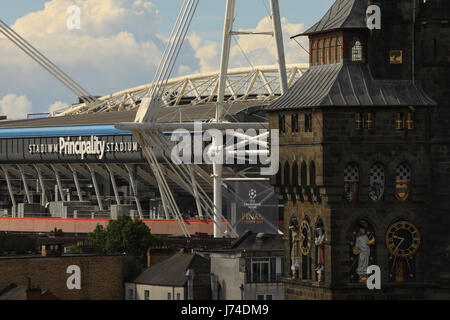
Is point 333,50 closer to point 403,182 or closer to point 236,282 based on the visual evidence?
point 403,182

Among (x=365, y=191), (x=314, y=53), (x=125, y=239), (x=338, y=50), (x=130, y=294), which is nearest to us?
(x=365, y=191)

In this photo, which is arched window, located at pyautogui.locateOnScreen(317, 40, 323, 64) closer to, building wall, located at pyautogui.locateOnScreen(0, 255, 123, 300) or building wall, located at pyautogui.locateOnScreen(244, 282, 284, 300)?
building wall, located at pyautogui.locateOnScreen(244, 282, 284, 300)

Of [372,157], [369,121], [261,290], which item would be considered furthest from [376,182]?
[261,290]

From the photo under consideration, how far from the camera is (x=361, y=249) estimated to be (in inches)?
4006

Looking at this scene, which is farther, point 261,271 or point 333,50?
point 261,271

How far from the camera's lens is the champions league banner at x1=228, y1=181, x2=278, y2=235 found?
172875 mm

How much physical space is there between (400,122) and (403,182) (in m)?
3.40

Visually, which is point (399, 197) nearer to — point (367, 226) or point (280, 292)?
point (367, 226)

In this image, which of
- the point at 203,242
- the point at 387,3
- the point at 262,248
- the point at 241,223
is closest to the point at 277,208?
the point at 241,223

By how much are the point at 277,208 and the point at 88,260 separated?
156 ft

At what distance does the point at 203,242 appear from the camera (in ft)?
529

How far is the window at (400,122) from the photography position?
10181 centimetres

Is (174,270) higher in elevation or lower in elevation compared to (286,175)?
lower

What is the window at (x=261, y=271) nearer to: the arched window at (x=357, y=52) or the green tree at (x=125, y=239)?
the arched window at (x=357, y=52)
